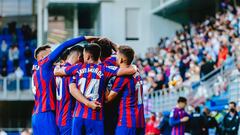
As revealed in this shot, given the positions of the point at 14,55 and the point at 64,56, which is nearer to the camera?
the point at 64,56

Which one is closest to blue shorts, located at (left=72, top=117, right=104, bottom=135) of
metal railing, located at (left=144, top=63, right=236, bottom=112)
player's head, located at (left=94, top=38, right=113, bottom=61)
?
player's head, located at (left=94, top=38, right=113, bottom=61)

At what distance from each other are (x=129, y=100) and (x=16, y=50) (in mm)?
28267

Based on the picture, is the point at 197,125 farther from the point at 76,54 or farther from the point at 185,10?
the point at 185,10

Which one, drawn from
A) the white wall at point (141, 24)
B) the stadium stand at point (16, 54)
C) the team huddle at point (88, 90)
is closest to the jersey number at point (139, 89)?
the team huddle at point (88, 90)

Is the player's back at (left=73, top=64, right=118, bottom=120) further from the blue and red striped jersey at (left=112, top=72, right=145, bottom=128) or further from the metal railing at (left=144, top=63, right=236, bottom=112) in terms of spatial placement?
the metal railing at (left=144, top=63, right=236, bottom=112)

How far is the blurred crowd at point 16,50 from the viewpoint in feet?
128

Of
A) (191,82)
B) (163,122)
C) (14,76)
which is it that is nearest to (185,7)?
(14,76)

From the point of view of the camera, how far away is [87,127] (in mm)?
12023

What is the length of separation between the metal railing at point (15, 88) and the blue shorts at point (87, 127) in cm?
2506

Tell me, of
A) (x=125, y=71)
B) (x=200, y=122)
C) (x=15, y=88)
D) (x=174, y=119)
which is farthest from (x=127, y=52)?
(x=15, y=88)

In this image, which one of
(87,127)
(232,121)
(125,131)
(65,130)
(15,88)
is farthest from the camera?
(15,88)

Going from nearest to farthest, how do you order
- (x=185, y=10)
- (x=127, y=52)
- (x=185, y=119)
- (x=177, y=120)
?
(x=127, y=52) < (x=185, y=119) < (x=177, y=120) < (x=185, y=10)

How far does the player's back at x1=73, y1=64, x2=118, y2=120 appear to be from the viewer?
472 inches

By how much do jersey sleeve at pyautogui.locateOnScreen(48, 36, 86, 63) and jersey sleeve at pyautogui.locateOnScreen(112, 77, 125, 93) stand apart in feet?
2.74
